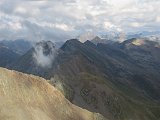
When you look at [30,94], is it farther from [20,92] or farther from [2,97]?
[2,97]

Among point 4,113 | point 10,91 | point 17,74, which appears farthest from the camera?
point 17,74

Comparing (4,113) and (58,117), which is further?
(58,117)

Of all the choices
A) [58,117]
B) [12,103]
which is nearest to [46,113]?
[58,117]

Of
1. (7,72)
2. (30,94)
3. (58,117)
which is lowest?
(58,117)

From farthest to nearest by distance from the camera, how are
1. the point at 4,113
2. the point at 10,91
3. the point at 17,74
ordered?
the point at 17,74, the point at 10,91, the point at 4,113

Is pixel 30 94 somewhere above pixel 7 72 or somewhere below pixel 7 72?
below

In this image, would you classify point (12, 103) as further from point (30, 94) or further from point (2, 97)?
point (30, 94)

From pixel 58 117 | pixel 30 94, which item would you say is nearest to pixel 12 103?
pixel 30 94

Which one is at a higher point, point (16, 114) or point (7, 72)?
point (7, 72)

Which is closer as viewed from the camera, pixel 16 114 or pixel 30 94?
pixel 16 114
